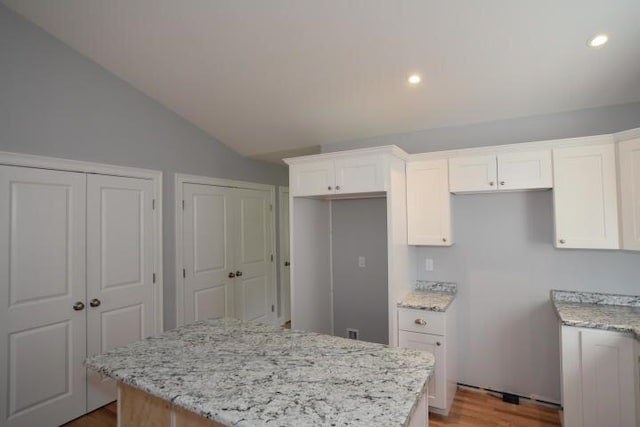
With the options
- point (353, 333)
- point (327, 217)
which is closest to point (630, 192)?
point (327, 217)

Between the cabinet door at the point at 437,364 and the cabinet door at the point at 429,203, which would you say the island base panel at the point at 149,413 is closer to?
the cabinet door at the point at 437,364

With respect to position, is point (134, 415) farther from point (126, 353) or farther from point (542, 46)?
point (542, 46)

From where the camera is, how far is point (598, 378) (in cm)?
209

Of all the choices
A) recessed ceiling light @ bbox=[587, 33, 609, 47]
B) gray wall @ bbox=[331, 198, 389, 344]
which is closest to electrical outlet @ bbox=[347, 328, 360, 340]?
gray wall @ bbox=[331, 198, 389, 344]

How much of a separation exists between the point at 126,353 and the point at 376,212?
8.29 ft

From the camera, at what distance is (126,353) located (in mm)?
1545

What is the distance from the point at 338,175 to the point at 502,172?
50.1 inches

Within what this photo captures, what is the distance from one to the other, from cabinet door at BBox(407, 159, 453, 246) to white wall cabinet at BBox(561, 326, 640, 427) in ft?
3.45

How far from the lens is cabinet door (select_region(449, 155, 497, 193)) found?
2.61 metres

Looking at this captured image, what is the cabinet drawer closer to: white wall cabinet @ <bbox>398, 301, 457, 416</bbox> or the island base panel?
white wall cabinet @ <bbox>398, 301, 457, 416</bbox>

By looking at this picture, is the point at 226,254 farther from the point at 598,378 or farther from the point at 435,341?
the point at 598,378

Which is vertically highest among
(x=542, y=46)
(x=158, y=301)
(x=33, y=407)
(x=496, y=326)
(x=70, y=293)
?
(x=542, y=46)

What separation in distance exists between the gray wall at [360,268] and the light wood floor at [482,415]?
975mm

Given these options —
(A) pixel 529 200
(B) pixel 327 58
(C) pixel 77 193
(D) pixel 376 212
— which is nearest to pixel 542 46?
(A) pixel 529 200
